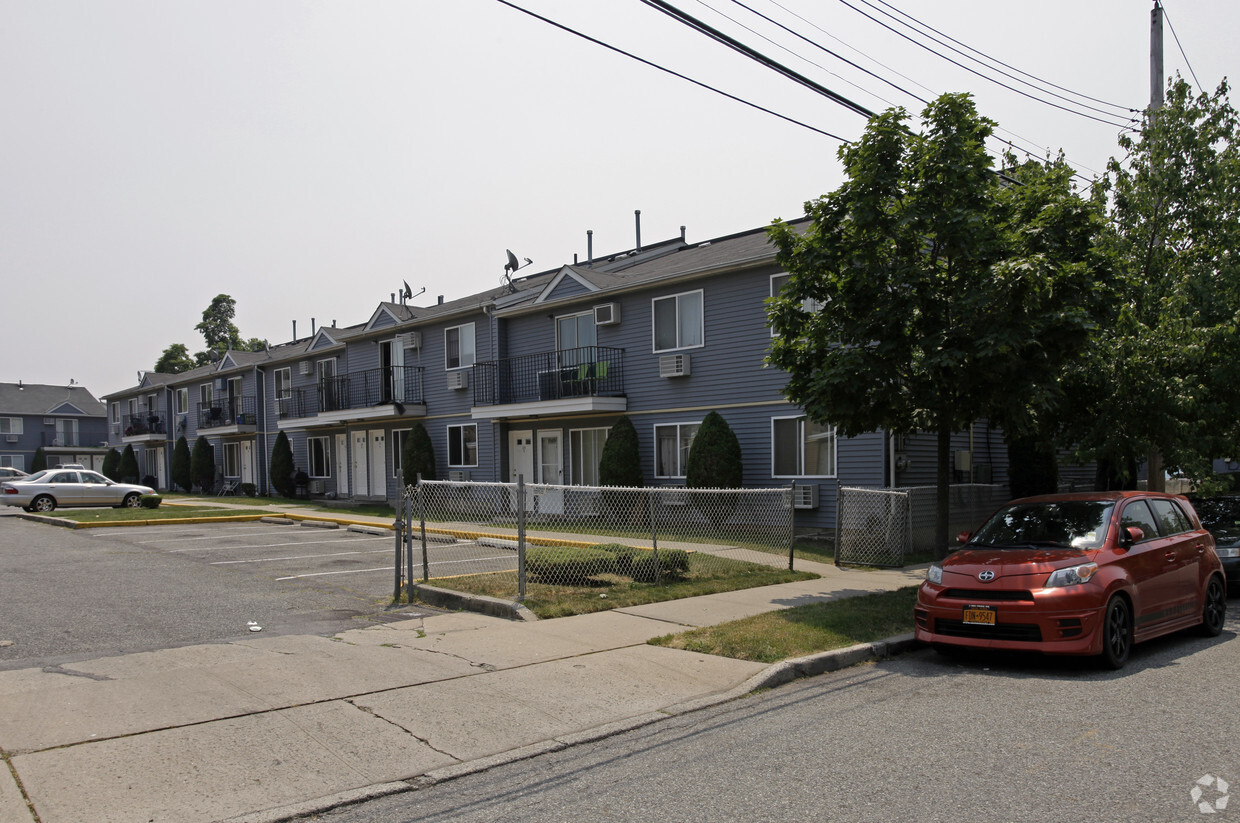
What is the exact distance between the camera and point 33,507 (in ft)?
90.7

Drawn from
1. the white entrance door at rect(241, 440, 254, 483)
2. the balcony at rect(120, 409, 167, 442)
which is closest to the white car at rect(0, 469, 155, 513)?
the white entrance door at rect(241, 440, 254, 483)

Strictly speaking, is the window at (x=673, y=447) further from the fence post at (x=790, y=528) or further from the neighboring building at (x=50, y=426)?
the neighboring building at (x=50, y=426)

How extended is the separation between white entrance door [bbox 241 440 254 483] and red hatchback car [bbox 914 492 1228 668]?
118ft

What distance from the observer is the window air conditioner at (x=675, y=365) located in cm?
2042

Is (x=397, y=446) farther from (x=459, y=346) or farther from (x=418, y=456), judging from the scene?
(x=459, y=346)

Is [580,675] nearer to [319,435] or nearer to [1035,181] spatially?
[1035,181]

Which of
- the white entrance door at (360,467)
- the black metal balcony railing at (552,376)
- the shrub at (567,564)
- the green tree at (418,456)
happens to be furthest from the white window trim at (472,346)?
the shrub at (567,564)

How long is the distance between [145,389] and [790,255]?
45919 millimetres

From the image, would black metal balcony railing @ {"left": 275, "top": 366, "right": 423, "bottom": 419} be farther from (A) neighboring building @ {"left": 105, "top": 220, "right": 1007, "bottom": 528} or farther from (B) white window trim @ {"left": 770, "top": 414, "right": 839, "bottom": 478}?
(B) white window trim @ {"left": 770, "top": 414, "right": 839, "bottom": 478}

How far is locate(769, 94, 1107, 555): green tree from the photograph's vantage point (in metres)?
10.5

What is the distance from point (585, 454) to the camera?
23812 mm

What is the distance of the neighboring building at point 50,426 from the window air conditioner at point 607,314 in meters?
58.1

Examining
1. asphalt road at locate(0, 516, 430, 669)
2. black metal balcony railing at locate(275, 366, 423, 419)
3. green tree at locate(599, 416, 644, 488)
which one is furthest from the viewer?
black metal balcony railing at locate(275, 366, 423, 419)

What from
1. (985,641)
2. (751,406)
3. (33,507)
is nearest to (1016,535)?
(985,641)
